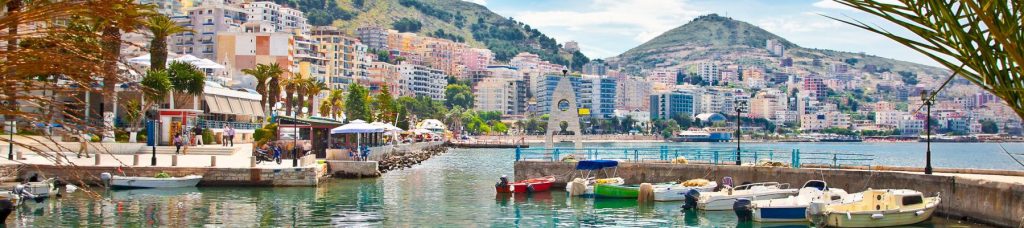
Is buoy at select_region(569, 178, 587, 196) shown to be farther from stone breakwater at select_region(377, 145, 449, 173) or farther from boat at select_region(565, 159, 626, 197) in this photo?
stone breakwater at select_region(377, 145, 449, 173)

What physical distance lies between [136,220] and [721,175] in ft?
74.5

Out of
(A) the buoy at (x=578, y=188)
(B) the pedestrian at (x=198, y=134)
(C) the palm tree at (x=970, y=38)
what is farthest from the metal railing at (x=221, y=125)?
(C) the palm tree at (x=970, y=38)

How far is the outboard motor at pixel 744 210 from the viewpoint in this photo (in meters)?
32.0

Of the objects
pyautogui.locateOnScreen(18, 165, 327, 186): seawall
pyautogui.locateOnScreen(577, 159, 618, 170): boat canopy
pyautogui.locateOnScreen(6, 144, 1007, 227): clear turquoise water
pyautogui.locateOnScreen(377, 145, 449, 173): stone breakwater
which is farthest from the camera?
pyautogui.locateOnScreen(377, 145, 449, 173): stone breakwater

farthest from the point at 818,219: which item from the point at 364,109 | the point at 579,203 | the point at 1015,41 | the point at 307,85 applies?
the point at 364,109

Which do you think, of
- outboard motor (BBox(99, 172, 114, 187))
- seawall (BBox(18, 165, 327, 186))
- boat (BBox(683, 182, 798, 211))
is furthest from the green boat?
outboard motor (BBox(99, 172, 114, 187))

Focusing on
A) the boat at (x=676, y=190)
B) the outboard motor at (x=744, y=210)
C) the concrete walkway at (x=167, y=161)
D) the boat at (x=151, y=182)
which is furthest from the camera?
the concrete walkway at (x=167, y=161)

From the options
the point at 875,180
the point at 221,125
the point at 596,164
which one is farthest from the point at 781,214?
the point at 221,125

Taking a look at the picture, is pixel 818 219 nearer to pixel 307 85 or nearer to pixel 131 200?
pixel 131 200

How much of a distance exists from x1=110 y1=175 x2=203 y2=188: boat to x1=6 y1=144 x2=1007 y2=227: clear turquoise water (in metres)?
0.54

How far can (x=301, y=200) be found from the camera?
128ft

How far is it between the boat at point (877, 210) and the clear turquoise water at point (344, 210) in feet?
1.88

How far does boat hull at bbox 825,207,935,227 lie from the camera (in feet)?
94.9

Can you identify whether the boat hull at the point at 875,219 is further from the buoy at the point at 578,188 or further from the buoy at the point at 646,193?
the buoy at the point at 578,188
